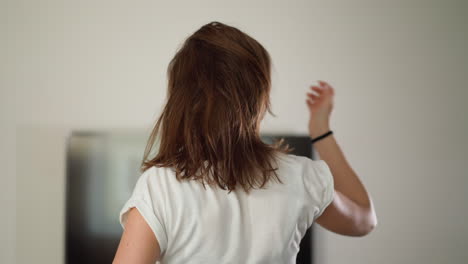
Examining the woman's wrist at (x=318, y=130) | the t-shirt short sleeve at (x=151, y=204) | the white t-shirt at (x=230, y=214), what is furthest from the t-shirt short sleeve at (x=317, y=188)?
the t-shirt short sleeve at (x=151, y=204)

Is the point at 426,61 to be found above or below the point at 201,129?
above

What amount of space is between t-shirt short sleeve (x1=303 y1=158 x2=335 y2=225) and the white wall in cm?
127

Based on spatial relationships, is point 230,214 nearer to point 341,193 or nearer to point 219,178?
point 219,178

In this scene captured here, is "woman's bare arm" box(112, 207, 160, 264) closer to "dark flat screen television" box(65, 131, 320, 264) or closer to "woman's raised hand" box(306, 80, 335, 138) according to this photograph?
"woman's raised hand" box(306, 80, 335, 138)

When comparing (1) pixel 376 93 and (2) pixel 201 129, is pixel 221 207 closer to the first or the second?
(2) pixel 201 129

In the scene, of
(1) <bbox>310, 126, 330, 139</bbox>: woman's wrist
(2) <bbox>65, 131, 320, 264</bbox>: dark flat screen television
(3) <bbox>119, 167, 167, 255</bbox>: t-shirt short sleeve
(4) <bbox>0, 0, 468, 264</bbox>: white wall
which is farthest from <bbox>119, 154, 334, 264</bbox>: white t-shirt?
(4) <bbox>0, 0, 468, 264</bbox>: white wall

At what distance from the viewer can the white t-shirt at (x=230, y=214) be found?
741 millimetres

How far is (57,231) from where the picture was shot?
1976mm

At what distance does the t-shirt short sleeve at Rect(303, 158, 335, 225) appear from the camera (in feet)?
2.71

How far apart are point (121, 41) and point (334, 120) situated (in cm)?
124

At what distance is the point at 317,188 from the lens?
32.7 inches

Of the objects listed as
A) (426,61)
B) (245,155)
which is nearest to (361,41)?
(426,61)

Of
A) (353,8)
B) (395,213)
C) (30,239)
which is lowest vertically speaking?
(30,239)

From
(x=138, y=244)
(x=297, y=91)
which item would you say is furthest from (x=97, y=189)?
(x=138, y=244)
